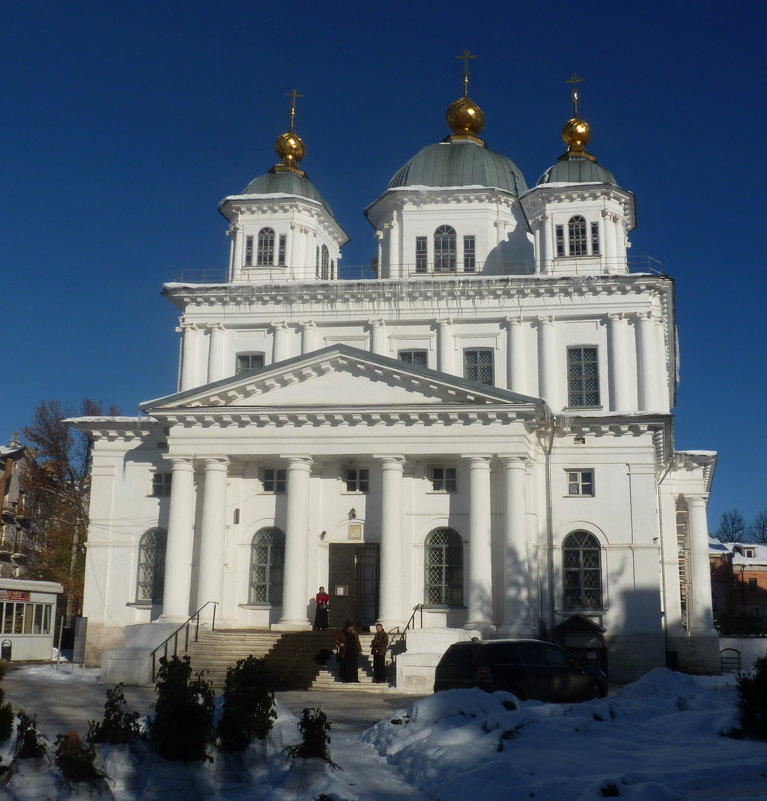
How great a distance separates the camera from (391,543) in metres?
28.6

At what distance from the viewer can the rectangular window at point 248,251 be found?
125 ft

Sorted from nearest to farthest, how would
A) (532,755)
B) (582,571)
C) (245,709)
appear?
1. (245,709)
2. (532,755)
3. (582,571)

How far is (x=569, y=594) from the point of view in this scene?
3091 cm

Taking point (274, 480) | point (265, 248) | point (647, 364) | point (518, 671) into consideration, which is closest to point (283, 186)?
point (265, 248)

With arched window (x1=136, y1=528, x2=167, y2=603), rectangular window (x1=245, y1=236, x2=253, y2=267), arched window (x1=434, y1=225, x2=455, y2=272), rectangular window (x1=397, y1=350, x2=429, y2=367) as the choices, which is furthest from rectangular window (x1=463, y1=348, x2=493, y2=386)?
arched window (x1=136, y1=528, x2=167, y2=603)

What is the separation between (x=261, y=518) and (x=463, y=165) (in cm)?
1611

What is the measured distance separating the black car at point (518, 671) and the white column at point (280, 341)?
18.3 meters

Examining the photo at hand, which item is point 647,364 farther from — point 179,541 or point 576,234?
point 179,541

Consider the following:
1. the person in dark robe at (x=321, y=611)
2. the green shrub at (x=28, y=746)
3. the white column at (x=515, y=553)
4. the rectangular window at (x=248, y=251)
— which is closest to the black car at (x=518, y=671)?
the white column at (x=515, y=553)

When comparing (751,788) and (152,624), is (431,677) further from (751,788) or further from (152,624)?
(751,788)

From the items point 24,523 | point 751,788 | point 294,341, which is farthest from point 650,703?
point 24,523

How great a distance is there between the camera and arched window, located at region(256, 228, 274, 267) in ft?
125

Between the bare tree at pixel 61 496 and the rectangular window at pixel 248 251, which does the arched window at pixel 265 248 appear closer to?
the rectangular window at pixel 248 251

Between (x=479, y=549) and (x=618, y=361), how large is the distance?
966 centimetres
